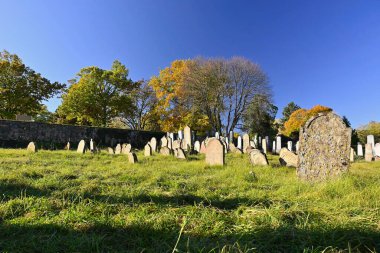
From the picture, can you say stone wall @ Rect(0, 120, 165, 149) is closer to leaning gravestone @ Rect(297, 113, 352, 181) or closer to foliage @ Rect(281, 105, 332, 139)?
leaning gravestone @ Rect(297, 113, 352, 181)

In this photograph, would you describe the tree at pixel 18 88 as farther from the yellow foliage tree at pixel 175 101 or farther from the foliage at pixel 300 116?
the foliage at pixel 300 116

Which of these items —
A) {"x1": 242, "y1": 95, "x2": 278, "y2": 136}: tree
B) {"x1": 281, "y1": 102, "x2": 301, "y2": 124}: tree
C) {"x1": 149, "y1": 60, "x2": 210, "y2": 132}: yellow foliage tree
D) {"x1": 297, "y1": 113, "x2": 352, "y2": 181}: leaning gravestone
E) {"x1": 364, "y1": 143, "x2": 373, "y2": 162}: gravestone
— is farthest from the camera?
{"x1": 281, "y1": 102, "x2": 301, "y2": 124}: tree

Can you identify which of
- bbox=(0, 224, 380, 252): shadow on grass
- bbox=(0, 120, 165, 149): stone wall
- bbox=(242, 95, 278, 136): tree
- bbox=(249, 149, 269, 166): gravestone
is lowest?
bbox=(0, 224, 380, 252): shadow on grass

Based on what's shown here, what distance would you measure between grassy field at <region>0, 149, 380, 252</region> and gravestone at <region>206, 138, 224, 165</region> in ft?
11.2

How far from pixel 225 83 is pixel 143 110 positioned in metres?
13.1

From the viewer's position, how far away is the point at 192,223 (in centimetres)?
295

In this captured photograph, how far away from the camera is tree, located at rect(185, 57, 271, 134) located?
27.8m

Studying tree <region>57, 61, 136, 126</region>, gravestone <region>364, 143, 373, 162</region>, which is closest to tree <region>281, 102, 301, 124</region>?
tree <region>57, 61, 136, 126</region>

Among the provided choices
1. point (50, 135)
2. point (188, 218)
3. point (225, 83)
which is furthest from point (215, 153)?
point (225, 83)

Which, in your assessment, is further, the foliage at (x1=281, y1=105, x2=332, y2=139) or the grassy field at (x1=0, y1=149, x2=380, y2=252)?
the foliage at (x1=281, y1=105, x2=332, y2=139)

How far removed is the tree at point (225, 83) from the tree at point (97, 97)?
7.84m

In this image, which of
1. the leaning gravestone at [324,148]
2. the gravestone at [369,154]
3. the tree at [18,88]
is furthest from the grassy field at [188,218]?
the tree at [18,88]

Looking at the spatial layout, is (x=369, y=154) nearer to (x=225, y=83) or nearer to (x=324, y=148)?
(x=324, y=148)

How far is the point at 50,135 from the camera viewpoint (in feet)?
59.9
